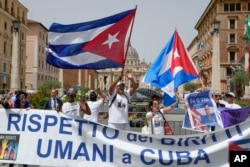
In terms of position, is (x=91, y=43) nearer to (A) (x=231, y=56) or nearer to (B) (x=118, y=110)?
(B) (x=118, y=110)

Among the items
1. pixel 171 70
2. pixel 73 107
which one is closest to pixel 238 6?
pixel 171 70

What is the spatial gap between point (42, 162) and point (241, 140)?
3.22 metres

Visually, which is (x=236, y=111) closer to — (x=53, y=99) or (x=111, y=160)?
(x=111, y=160)

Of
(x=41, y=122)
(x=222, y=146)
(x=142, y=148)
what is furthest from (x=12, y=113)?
(x=222, y=146)

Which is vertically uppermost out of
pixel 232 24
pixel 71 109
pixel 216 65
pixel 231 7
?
pixel 231 7

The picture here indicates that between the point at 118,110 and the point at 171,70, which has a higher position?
the point at 171,70

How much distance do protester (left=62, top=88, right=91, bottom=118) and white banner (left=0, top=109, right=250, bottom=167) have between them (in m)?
0.67

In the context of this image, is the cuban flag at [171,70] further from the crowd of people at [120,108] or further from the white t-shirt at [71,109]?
the white t-shirt at [71,109]

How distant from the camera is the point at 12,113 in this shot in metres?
6.44

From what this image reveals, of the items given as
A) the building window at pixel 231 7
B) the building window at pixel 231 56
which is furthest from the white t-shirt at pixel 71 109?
the building window at pixel 231 7

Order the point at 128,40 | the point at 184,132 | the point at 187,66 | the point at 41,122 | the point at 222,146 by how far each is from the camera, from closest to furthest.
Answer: the point at 222,146, the point at 41,122, the point at 128,40, the point at 187,66, the point at 184,132

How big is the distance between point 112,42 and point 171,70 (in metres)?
1.60

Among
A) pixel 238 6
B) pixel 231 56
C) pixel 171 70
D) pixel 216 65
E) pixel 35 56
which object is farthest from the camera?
pixel 35 56

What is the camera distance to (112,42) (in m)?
7.04
